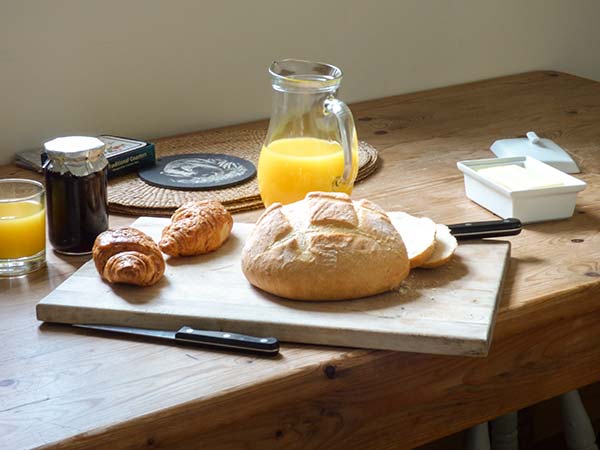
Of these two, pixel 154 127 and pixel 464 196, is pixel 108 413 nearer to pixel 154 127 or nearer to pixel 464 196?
pixel 464 196

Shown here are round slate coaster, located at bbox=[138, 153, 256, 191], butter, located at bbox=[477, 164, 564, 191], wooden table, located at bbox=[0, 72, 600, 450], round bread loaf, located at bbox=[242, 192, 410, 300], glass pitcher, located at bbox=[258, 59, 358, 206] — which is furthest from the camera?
round slate coaster, located at bbox=[138, 153, 256, 191]

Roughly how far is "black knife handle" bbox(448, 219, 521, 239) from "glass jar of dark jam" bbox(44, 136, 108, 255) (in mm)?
441

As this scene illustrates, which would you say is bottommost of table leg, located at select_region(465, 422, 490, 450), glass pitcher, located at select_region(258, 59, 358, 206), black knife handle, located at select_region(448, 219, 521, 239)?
table leg, located at select_region(465, 422, 490, 450)

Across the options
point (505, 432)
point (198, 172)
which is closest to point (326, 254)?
point (198, 172)

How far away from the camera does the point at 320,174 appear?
1.19 m

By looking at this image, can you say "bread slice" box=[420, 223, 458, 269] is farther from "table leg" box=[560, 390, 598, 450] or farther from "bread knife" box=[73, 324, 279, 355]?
"table leg" box=[560, 390, 598, 450]

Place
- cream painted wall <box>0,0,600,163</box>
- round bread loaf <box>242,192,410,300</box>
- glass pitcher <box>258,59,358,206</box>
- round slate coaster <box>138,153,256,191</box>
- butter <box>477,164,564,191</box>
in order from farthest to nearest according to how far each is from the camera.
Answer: cream painted wall <box>0,0,600,163</box> → round slate coaster <box>138,153,256,191</box> → butter <box>477,164,564,191</box> → glass pitcher <box>258,59,358,206</box> → round bread loaf <box>242,192,410,300</box>

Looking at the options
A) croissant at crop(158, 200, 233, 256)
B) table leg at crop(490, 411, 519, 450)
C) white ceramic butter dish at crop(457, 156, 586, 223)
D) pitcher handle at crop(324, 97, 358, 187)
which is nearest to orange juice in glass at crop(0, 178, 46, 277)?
croissant at crop(158, 200, 233, 256)

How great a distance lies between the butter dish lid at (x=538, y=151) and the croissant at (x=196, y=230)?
580 mm

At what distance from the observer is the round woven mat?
1.31 metres

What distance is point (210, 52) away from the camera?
67.8 inches

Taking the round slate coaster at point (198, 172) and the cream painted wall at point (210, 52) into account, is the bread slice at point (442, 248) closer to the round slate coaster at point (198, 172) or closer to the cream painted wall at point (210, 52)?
the round slate coaster at point (198, 172)

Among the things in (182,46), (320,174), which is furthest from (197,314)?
(182,46)

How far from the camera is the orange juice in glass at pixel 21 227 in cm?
107
